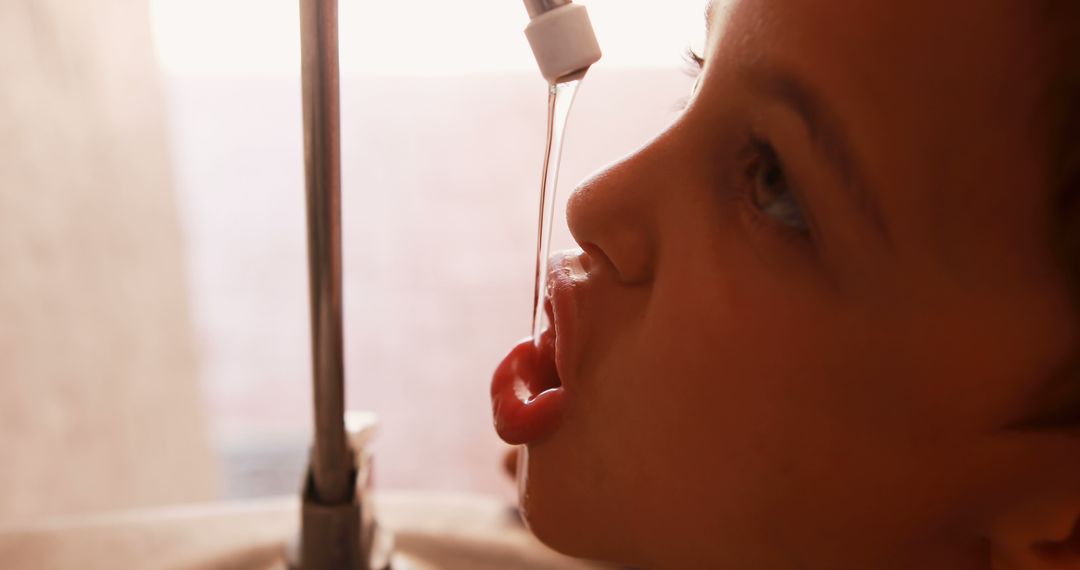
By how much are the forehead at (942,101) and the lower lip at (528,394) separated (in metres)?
0.17

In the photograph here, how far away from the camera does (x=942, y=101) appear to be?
1.09 feet

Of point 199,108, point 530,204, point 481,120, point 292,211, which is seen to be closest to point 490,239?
point 530,204

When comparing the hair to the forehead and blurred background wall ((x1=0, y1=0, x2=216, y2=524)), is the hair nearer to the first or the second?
the forehead

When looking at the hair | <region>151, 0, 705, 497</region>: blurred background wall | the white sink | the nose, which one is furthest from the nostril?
<region>151, 0, 705, 497</region>: blurred background wall

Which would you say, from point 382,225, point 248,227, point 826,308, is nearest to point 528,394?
point 826,308

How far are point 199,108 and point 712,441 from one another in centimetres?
255

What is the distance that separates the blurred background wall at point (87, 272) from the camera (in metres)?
0.73

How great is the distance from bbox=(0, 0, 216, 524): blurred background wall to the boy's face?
1.76 feet

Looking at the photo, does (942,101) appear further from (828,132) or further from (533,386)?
(533,386)

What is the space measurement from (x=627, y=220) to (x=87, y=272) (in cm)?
65

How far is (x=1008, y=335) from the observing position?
0.35 meters

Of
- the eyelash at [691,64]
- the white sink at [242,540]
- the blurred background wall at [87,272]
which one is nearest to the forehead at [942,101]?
the eyelash at [691,64]

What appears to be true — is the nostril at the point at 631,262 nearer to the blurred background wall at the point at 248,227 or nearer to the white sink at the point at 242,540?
the blurred background wall at the point at 248,227

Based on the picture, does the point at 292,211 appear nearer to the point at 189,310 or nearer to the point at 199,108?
the point at 199,108
